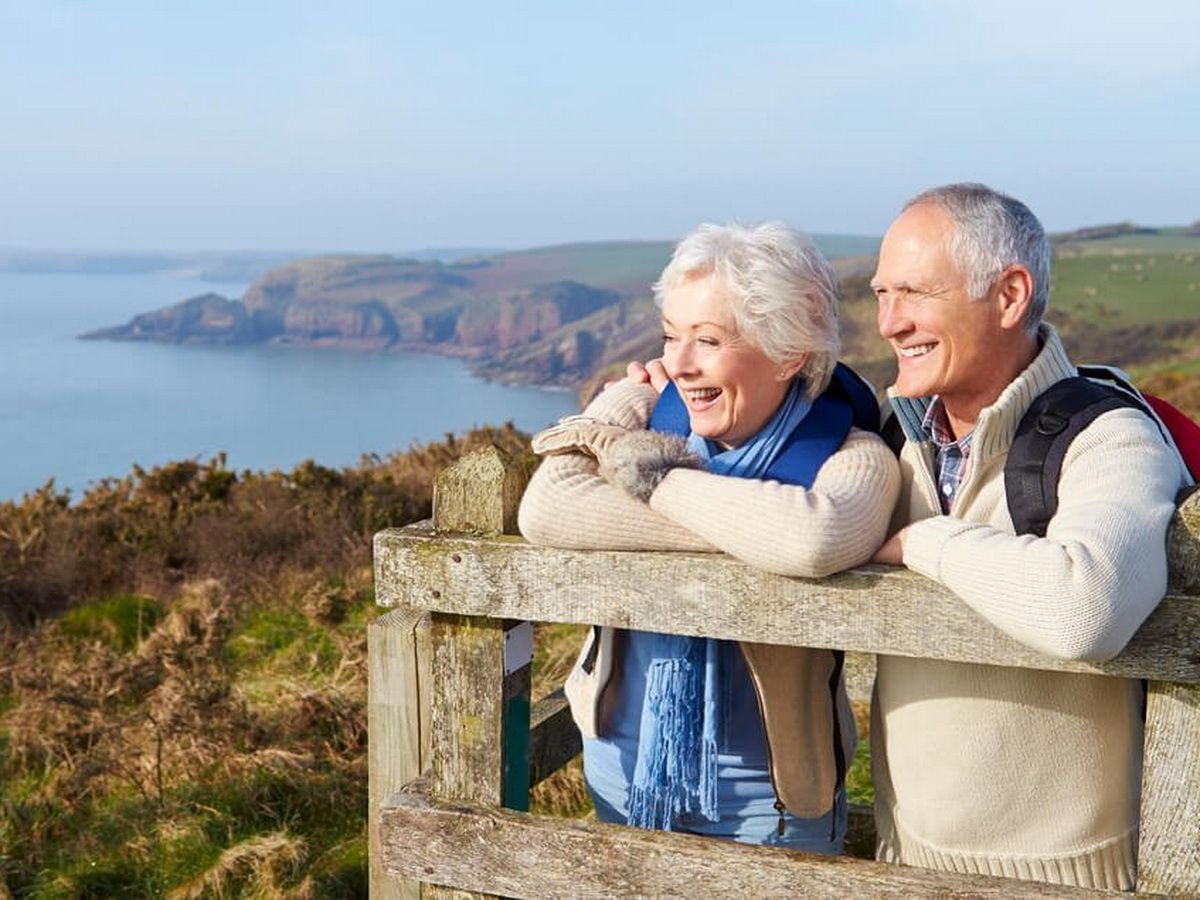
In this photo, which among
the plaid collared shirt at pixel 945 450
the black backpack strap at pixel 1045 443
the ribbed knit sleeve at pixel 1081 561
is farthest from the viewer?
the plaid collared shirt at pixel 945 450

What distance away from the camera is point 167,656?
19.7 ft

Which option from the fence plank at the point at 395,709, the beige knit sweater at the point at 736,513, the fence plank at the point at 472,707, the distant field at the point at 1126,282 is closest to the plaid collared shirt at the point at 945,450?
the beige knit sweater at the point at 736,513

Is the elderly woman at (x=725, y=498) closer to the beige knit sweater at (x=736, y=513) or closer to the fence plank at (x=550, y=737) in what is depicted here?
the beige knit sweater at (x=736, y=513)

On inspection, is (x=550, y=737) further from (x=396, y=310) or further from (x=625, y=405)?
(x=396, y=310)

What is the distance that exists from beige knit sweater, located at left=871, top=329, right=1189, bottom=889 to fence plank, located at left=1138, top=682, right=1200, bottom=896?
18 cm

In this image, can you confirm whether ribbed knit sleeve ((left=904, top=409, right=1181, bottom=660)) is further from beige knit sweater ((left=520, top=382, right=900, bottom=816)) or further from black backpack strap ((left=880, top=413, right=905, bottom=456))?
black backpack strap ((left=880, top=413, right=905, bottom=456))

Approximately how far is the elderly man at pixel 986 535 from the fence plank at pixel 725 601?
0.11 m

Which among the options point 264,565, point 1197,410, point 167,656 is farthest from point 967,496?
point 1197,410

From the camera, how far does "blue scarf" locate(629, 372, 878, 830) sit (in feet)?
8.85

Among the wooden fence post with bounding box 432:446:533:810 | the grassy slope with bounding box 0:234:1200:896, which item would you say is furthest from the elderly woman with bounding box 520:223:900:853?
the grassy slope with bounding box 0:234:1200:896

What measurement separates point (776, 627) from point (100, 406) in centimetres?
5170

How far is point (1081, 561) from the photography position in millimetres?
2102

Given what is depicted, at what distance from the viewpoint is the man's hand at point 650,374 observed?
9.82 ft

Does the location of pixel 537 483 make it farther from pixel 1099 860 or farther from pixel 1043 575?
pixel 1099 860
